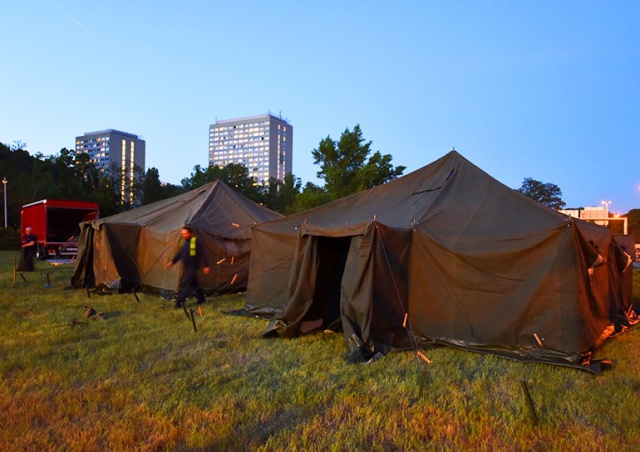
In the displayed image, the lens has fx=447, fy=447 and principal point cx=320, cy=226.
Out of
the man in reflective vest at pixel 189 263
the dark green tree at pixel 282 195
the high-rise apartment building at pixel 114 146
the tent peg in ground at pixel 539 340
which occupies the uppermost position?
the high-rise apartment building at pixel 114 146

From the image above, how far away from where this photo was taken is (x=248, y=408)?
3982 mm

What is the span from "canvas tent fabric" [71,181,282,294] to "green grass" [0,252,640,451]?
14.4ft

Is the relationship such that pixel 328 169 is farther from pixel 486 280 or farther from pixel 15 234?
pixel 486 280

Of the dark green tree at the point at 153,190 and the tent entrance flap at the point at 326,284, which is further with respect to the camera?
the dark green tree at the point at 153,190

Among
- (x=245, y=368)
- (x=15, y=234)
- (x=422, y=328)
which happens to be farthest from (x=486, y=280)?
(x=15, y=234)

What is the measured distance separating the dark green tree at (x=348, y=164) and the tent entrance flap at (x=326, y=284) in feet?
83.8

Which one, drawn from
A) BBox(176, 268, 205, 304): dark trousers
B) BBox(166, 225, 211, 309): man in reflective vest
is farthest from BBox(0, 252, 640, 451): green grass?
BBox(166, 225, 211, 309): man in reflective vest

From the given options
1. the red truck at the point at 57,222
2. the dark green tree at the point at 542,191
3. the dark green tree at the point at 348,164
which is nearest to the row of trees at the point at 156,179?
the dark green tree at the point at 348,164

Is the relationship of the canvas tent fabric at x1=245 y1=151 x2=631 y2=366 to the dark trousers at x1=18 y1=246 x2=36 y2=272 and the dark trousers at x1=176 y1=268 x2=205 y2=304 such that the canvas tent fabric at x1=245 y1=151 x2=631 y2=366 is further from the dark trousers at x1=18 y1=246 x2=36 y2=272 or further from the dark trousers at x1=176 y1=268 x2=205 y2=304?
the dark trousers at x1=18 y1=246 x2=36 y2=272

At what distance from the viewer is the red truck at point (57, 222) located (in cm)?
2155

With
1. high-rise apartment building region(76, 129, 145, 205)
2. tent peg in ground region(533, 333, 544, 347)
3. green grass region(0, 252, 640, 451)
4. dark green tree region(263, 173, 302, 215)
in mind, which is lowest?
green grass region(0, 252, 640, 451)

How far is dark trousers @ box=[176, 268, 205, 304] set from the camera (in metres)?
8.86

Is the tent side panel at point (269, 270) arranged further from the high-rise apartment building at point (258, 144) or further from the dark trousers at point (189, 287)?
the high-rise apartment building at point (258, 144)

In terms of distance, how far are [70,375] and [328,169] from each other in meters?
30.1
